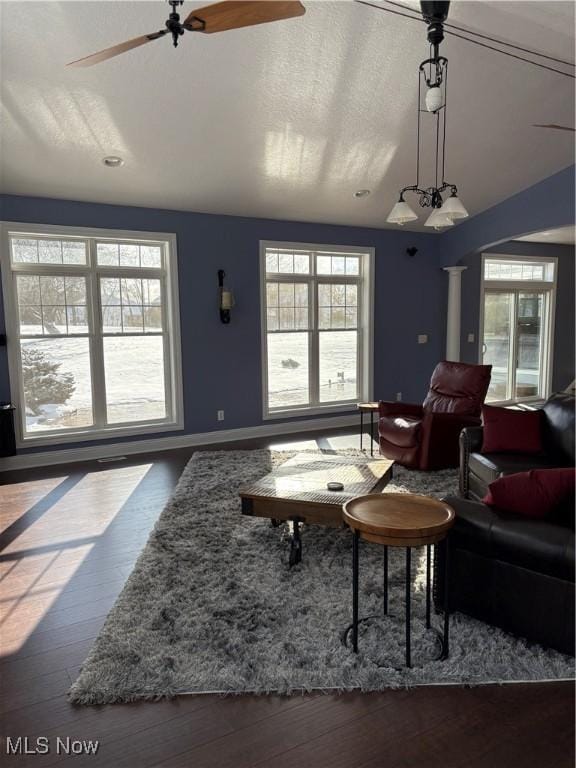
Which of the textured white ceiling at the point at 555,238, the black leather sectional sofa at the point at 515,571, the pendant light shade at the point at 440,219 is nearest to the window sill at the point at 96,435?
the pendant light shade at the point at 440,219

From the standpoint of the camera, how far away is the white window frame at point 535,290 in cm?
784

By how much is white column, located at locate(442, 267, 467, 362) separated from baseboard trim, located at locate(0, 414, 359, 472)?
5.91 ft

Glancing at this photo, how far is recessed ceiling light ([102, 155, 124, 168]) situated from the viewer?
430 cm

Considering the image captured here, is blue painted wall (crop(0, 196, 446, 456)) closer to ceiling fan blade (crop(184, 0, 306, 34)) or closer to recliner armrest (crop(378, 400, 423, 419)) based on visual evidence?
recliner armrest (crop(378, 400, 423, 419))

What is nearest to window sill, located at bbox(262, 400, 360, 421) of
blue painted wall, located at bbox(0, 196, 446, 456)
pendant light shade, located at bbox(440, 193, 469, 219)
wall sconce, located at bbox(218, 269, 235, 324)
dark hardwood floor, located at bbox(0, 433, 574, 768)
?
blue painted wall, located at bbox(0, 196, 446, 456)

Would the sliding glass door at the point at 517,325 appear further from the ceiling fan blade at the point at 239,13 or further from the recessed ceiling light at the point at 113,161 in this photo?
the ceiling fan blade at the point at 239,13

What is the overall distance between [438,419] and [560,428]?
117 cm

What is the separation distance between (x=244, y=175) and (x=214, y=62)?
1.56 metres

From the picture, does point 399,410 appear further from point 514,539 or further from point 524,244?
point 524,244

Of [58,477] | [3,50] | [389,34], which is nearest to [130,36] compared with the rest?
[3,50]

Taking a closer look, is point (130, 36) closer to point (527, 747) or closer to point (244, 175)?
point (244, 175)

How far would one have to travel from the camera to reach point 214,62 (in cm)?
334

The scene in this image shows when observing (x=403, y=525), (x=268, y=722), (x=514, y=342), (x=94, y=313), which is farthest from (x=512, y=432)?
(x=514, y=342)

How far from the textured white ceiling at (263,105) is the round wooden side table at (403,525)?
9.75 ft
